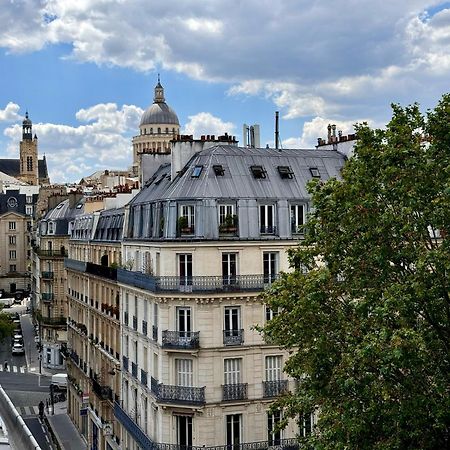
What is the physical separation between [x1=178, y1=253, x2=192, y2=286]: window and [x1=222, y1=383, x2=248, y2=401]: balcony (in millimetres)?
4258

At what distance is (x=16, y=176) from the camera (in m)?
197

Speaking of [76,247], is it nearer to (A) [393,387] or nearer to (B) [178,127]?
(A) [393,387]

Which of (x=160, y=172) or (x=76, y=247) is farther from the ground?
(x=160, y=172)

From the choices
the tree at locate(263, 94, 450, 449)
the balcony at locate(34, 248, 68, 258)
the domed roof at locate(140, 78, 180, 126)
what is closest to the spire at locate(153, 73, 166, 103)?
the domed roof at locate(140, 78, 180, 126)

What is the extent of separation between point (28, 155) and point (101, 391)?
160m

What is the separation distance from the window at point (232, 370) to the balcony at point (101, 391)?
12.3 meters

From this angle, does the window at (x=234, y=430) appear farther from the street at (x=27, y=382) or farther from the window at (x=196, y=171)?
the street at (x=27, y=382)

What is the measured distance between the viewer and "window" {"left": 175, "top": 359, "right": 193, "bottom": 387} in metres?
29.0

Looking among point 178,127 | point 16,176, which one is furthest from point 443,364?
point 16,176

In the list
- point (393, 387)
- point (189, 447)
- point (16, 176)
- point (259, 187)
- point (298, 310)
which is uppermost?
point (16, 176)

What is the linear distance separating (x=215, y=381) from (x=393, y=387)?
12.6 meters

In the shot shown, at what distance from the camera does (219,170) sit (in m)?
31.2

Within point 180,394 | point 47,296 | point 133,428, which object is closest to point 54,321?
point 47,296

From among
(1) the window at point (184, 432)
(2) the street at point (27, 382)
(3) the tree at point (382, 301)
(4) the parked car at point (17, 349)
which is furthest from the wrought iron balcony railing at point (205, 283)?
(4) the parked car at point (17, 349)
